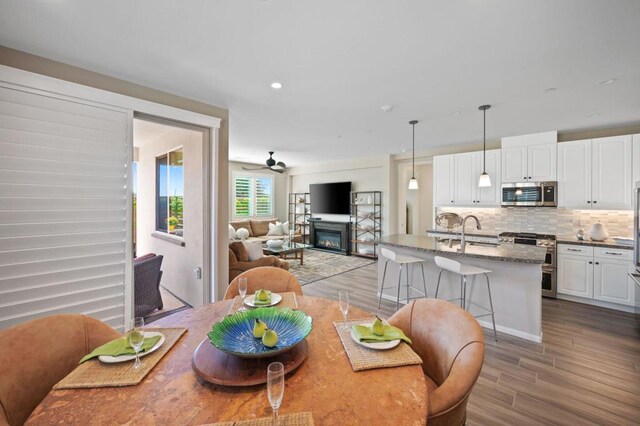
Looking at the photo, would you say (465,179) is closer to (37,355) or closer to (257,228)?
(257,228)

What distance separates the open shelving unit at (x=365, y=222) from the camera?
705 cm

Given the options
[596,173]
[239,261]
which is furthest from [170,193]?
[596,173]

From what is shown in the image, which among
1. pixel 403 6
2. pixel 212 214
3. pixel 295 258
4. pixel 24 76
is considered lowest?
pixel 295 258

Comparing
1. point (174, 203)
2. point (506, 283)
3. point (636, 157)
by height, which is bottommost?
point (506, 283)

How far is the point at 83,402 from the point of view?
888 mm

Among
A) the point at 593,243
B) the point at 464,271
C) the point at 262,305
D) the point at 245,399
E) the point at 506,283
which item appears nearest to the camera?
the point at 245,399

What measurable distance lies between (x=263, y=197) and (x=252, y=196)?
16.3 inches

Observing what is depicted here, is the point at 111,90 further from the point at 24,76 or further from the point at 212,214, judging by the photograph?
the point at 212,214

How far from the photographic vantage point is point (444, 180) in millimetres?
5414

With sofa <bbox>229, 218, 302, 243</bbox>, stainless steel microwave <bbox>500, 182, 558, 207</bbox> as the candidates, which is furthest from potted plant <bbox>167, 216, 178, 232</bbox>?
stainless steel microwave <bbox>500, 182, 558, 207</bbox>

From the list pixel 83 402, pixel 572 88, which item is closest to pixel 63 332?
pixel 83 402

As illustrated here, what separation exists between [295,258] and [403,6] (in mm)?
5824

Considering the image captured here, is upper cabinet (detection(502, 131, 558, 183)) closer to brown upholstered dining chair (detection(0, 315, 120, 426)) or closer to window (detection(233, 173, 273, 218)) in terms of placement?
brown upholstered dining chair (detection(0, 315, 120, 426))

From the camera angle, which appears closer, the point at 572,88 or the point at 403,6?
the point at 403,6
